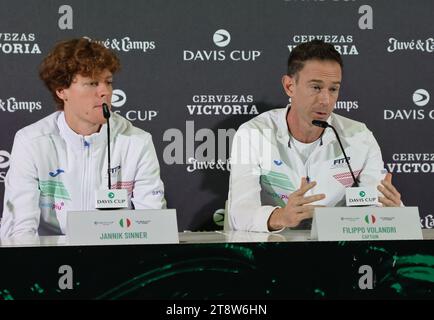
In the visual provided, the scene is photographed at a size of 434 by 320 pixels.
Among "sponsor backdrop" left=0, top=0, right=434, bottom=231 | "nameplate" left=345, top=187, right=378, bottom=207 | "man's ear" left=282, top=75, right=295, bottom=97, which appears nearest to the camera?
"nameplate" left=345, top=187, right=378, bottom=207

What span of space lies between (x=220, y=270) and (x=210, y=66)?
2.01 m

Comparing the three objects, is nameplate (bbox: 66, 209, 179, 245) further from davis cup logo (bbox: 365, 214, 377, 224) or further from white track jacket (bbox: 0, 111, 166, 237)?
white track jacket (bbox: 0, 111, 166, 237)

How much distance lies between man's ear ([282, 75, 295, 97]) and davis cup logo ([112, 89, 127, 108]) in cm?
83

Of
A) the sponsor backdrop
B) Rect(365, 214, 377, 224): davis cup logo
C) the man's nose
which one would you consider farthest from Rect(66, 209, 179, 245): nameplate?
the sponsor backdrop

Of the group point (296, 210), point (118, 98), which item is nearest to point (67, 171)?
point (118, 98)

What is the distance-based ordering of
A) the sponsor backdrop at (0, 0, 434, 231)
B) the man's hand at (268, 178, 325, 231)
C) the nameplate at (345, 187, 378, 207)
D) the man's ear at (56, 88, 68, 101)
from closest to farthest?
the nameplate at (345, 187, 378, 207)
the man's hand at (268, 178, 325, 231)
the man's ear at (56, 88, 68, 101)
the sponsor backdrop at (0, 0, 434, 231)

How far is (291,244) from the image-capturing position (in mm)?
2268

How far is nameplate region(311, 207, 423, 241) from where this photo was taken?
235cm

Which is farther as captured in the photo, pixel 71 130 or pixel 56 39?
pixel 56 39

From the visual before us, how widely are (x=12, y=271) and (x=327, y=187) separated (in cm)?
189

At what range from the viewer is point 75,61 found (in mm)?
3557

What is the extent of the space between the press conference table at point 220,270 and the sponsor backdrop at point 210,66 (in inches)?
71.8
